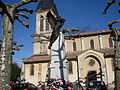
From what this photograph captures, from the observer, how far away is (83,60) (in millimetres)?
26859

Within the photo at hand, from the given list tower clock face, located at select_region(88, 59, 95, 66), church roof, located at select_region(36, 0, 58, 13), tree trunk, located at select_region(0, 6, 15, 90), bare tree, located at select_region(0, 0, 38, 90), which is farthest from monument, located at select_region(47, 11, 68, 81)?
church roof, located at select_region(36, 0, 58, 13)

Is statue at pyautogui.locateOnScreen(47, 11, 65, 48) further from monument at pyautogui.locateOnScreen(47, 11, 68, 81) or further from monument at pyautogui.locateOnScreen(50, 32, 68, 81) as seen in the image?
monument at pyautogui.locateOnScreen(50, 32, 68, 81)

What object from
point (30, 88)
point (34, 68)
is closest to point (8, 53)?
point (30, 88)

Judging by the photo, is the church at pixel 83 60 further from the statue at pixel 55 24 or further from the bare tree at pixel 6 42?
the bare tree at pixel 6 42

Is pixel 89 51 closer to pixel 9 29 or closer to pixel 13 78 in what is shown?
pixel 9 29

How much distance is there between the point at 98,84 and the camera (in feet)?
47.3

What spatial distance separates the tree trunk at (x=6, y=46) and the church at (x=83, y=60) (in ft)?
53.3

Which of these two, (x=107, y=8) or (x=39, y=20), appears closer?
(x=107, y=8)

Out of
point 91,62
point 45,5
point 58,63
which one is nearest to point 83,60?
point 91,62

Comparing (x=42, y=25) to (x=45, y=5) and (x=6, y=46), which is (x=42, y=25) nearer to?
(x=45, y=5)

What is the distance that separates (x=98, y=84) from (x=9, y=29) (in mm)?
11819

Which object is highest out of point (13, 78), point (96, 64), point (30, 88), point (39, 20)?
point (39, 20)

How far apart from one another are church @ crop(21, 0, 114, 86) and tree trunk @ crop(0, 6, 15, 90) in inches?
640

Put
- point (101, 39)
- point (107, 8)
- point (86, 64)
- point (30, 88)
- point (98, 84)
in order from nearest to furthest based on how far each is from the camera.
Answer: point (107, 8), point (30, 88), point (98, 84), point (86, 64), point (101, 39)
